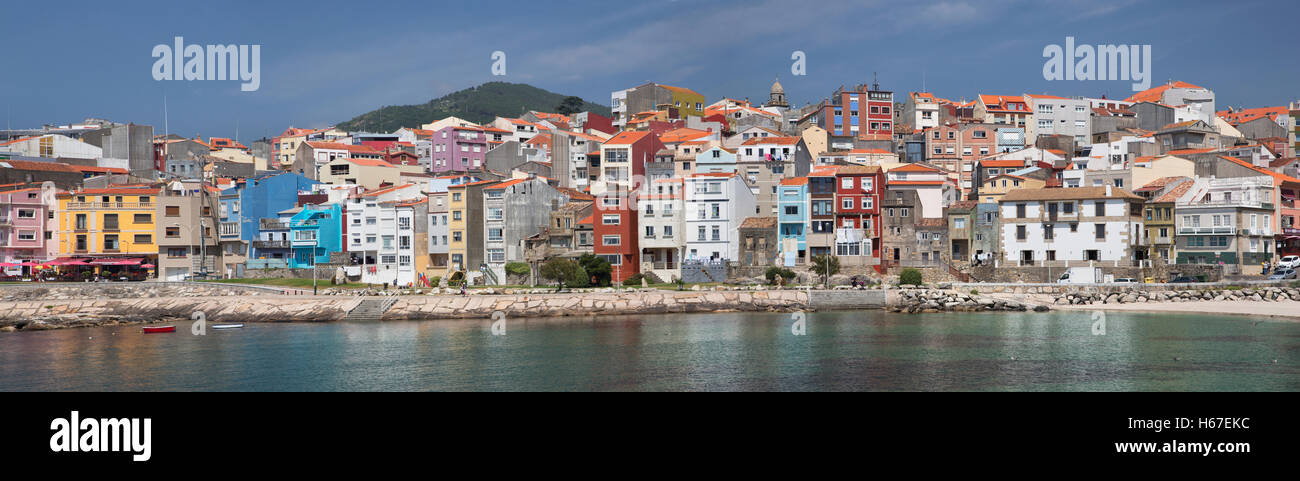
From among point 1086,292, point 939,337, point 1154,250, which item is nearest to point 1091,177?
point 1154,250

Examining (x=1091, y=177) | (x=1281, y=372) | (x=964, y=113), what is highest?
(x=964, y=113)

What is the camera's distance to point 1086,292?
5447 cm

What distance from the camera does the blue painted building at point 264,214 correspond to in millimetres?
72438

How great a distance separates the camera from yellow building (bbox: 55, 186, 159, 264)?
69.6m

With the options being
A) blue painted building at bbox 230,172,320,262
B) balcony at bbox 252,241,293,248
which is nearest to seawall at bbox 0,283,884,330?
balcony at bbox 252,241,293,248

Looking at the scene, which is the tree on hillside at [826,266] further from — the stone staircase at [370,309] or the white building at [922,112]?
the white building at [922,112]

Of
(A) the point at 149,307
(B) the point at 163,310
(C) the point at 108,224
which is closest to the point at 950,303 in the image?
(B) the point at 163,310

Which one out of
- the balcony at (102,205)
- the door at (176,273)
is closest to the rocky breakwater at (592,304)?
the door at (176,273)

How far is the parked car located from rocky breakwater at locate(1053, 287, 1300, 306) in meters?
2.71

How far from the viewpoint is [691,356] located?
34.0 meters

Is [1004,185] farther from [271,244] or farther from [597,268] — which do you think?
[271,244]

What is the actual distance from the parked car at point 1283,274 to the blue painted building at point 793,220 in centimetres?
2620
